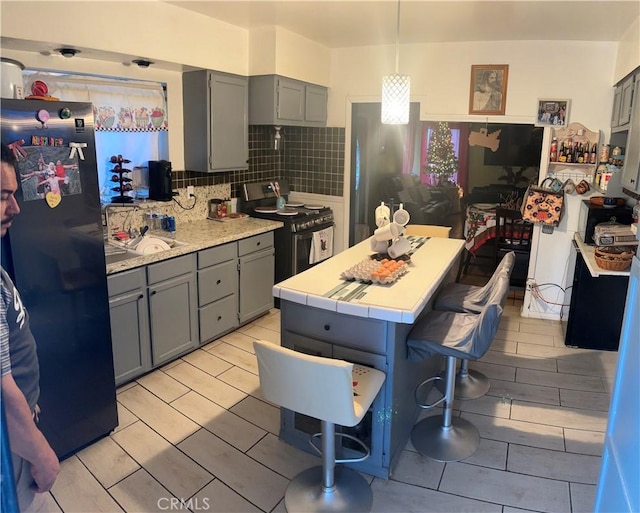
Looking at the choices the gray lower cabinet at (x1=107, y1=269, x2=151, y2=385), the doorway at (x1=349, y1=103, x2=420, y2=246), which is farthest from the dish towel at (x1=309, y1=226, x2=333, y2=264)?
the gray lower cabinet at (x1=107, y1=269, x2=151, y2=385)

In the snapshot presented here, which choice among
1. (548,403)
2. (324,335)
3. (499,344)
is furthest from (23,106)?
(499,344)

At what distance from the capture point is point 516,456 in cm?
274

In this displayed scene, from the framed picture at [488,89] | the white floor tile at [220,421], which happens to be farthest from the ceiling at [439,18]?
the white floor tile at [220,421]

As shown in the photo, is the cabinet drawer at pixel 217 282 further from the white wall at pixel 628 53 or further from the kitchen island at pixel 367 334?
the white wall at pixel 628 53

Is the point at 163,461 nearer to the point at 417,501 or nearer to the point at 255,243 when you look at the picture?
the point at 417,501

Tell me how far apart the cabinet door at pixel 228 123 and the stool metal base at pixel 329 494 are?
272 cm

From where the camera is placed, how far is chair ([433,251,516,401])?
3012 millimetres

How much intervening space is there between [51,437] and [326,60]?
13.4 ft

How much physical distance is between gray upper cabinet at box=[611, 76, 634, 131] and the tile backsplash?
2.46 m

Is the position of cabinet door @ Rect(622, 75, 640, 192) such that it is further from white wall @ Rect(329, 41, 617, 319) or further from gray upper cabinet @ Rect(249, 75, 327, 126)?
gray upper cabinet @ Rect(249, 75, 327, 126)

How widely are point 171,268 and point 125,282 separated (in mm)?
401

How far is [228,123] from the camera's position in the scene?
4324 mm

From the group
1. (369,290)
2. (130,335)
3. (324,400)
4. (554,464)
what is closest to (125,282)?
(130,335)

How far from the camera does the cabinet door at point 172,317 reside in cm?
345
